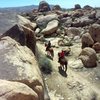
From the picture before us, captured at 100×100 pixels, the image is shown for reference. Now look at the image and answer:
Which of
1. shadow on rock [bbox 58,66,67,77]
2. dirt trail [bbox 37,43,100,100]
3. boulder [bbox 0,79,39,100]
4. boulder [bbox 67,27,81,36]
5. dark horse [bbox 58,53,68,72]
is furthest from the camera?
boulder [bbox 67,27,81,36]

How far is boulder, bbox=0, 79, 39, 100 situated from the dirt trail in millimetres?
10641

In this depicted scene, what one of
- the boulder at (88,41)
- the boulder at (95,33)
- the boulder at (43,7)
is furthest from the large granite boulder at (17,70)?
the boulder at (43,7)

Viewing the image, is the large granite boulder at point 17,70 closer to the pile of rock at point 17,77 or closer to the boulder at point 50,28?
the pile of rock at point 17,77

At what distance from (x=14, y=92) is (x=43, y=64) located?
14.8 meters

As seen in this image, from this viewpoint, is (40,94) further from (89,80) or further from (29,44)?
(89,80)

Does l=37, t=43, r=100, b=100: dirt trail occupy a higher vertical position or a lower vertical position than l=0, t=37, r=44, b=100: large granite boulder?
lower

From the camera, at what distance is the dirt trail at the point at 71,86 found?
1866 cm

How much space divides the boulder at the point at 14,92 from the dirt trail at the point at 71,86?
34.9ft

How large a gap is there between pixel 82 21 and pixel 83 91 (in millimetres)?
26938

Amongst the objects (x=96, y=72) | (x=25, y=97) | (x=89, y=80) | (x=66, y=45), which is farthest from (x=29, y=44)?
(x=66, y=45)

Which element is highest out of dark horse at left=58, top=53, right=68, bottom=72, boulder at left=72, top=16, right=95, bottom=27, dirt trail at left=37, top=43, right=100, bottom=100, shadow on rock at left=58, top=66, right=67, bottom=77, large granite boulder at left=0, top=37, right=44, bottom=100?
large granite boulder at left=0, top=37, right=44, bottom=100

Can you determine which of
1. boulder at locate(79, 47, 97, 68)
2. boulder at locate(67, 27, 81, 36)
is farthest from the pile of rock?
boulder at locate(67, 27, 81, 36)

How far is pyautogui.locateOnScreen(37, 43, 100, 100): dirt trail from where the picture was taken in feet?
61.2

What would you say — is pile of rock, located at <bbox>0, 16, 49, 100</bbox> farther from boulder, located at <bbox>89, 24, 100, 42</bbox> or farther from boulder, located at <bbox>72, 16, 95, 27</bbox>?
boulder, located at <bbox>72, 16, 95, 27</bbox>
